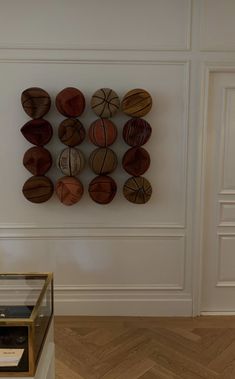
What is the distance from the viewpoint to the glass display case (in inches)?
59.2

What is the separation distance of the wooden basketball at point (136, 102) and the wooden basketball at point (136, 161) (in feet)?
0.97

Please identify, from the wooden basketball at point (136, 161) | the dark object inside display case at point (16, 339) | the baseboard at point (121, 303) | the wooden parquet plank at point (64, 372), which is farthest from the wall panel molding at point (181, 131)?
the dark object inside display case at point (16, 339)

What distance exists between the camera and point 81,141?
304cm

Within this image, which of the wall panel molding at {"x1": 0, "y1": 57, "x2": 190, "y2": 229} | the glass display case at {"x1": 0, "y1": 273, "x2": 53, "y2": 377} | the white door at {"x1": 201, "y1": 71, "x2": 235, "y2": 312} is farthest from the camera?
the white door at {"x1": 201, "y1": 71, "x2": 235, "y2": 312}

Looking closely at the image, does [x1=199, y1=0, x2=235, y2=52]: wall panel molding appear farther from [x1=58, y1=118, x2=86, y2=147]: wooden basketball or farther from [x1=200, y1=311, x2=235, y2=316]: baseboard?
[x1=200, y1=311, x2=235, y2=316]: baseboard

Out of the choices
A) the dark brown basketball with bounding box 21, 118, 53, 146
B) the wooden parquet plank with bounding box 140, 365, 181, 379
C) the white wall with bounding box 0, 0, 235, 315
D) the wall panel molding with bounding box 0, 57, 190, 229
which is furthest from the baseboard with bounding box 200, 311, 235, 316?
the dark brown basketball with bounding box 21, 118, 53, 146

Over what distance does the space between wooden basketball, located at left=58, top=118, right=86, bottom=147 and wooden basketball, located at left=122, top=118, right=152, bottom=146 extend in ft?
1.16

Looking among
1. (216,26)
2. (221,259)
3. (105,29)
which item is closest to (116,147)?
(105,29)

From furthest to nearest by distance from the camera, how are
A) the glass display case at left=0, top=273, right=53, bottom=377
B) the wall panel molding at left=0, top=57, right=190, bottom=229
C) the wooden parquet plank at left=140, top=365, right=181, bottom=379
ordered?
1. the wall panel molding at left=0, top=57, right=190, bottom=229
2. the wooden parquet plank at left=140, top=365, right=181, bottom=379
3. the glass display case at left=0, top=273, right=53, bottom=377

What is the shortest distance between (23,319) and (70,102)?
1856 millimetres

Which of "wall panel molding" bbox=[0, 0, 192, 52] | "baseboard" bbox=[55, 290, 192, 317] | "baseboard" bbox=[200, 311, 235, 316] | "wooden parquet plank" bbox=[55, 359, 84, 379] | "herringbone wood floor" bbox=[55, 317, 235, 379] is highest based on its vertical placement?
"wall panel molding" bbox=[0, 0, 192, 52]

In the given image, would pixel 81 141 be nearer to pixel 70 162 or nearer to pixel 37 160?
pixel 70 162

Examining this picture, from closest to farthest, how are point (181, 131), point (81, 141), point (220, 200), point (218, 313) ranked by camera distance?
point (81, 141) < point (181, 131) < point (220, 200) < point (218, 313)

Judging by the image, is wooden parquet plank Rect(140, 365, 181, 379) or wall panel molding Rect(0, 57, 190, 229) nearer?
wooden parquet plank Rect(140, 365, 181, 379)
